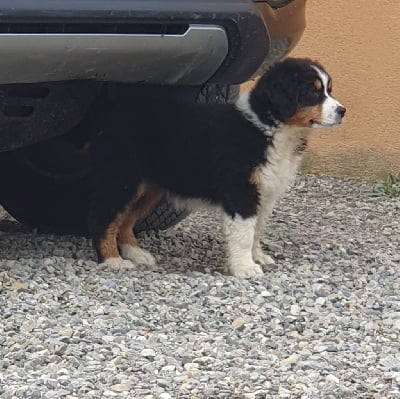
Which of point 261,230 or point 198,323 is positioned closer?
point 198,323

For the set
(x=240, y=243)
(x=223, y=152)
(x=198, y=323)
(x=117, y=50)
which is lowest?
(x=240, y=243)

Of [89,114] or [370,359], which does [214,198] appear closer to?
[89,114]

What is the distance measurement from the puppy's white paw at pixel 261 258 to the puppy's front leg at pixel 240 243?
7.4 inches

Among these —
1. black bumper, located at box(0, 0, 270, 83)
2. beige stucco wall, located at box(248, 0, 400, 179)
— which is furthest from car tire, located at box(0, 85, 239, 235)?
beige stucco wall, located at box(248, 0, 400, 179)

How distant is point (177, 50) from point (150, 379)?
125 centimetres

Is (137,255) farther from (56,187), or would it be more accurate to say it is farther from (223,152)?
(223,152)

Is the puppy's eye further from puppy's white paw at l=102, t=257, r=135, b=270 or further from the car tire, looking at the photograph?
puppy's white paw at l=102, t=257, r=135, b=270

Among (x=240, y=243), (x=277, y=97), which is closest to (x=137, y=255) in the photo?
(x=240, y=243)

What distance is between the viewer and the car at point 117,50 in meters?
3.54

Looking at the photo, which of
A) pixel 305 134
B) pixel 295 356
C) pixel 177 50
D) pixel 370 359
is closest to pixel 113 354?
pixel 295 356

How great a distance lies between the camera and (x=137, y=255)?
5.04 meters

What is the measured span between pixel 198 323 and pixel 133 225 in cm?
145

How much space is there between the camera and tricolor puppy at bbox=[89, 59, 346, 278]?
4.62m

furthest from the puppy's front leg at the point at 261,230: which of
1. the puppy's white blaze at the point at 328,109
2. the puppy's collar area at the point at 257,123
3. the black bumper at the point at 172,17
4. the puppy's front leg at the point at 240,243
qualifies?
the black bumper at the point at 172,17
